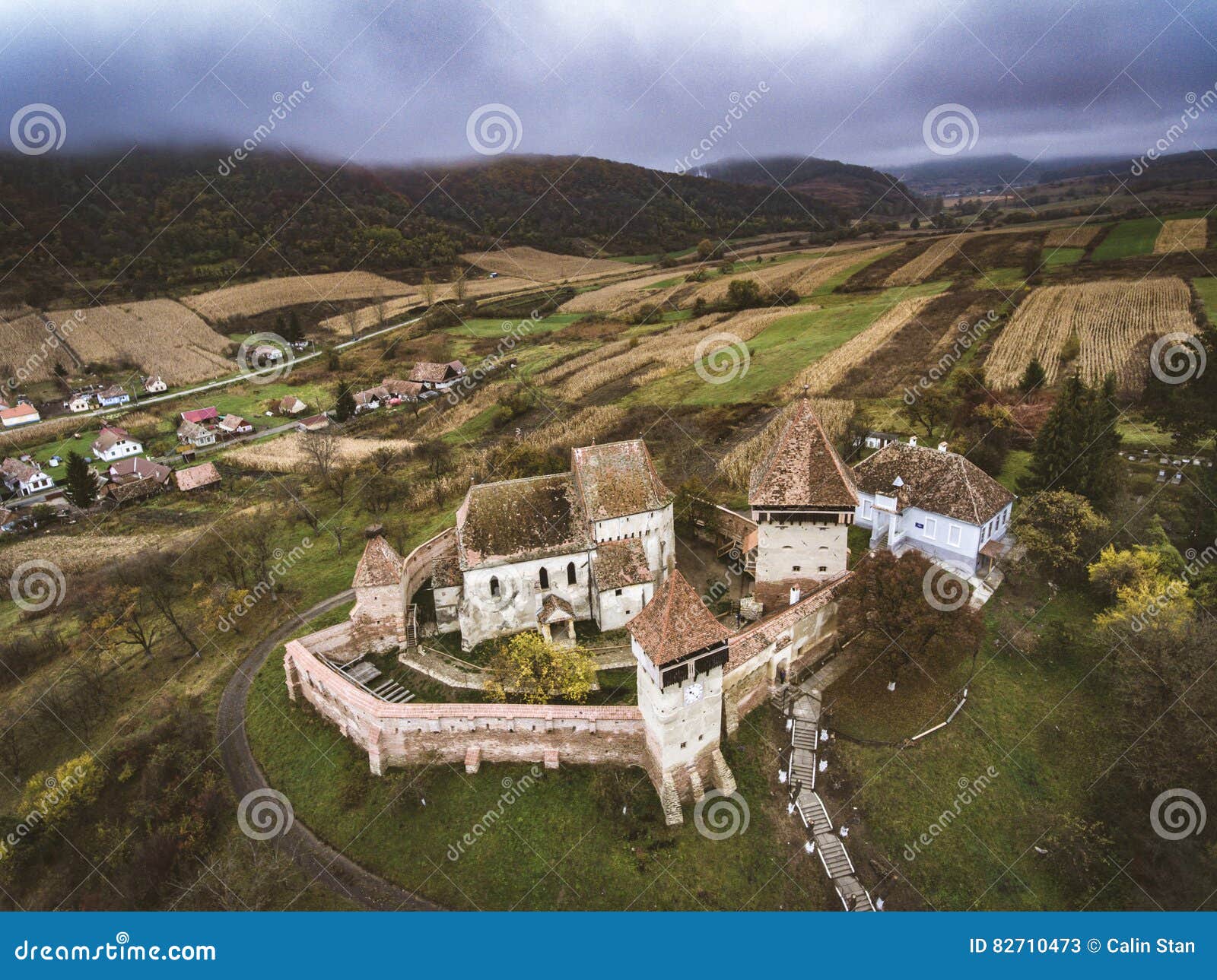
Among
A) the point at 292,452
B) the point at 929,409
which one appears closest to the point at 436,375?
the point at 292,452

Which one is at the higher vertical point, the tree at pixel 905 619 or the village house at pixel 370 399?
the village house at pixel 370 399

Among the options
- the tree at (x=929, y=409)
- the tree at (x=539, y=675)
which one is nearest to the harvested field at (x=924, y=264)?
the tree at (x=929, y=409)

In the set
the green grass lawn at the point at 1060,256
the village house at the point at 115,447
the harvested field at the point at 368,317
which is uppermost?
the green grass lawn at the point at 1060,256

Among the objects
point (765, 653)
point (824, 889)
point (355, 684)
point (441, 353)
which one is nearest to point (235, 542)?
point (355, 684)

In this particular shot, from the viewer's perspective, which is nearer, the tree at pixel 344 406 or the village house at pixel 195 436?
the village house at pixel 195 436

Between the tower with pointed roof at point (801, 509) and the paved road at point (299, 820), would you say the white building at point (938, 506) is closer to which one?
the tower with pointed roof at point (801, 509)

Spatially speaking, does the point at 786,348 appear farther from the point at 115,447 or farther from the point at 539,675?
the point at 115,447

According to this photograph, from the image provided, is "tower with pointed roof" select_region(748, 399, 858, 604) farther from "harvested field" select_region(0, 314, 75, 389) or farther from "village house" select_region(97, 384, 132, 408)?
"harvested field" select_region(0, 314, 75, 389)

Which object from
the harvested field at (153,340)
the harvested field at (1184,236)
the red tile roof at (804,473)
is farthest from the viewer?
the harvested field at (153,340)
